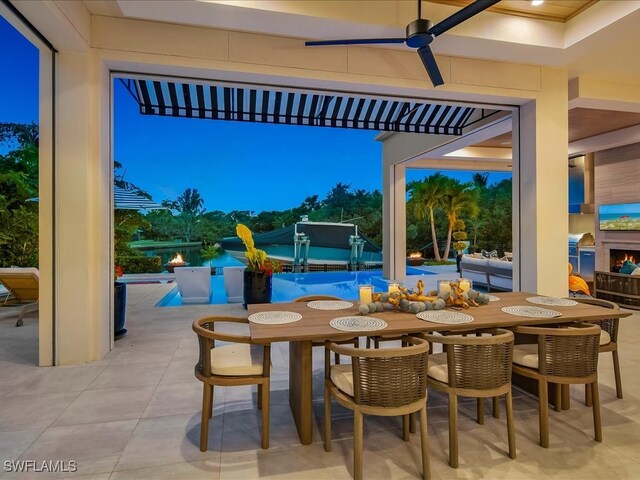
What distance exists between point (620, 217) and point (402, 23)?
7356 mm

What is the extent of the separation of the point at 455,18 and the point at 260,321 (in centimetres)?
262

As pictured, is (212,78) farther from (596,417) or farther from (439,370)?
(596,417)

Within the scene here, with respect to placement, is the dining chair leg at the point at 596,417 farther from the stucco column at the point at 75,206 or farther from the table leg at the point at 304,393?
the stucco column at the point at 75,206

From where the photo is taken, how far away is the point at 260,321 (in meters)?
2.22

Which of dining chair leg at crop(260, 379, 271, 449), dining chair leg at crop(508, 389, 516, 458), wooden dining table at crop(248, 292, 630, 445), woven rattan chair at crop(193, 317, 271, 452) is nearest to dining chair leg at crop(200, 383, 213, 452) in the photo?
woven rattan chair at crop(193, 317, 271, 452)

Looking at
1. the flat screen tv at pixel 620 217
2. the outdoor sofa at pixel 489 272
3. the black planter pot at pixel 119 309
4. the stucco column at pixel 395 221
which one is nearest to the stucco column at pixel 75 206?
the black planter pot at pixel 119 309

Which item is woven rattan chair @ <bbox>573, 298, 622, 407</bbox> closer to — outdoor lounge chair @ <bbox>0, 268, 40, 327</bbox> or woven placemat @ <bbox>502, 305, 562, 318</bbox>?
woven placemat @ <bbox>502, 305, 562, 318</bbox>

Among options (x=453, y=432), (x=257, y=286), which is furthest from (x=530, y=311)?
(x=257, y=286)

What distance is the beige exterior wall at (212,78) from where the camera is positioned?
338 centimetres

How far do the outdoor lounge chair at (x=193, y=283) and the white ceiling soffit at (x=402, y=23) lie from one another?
4045mm

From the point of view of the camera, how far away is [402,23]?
3.53m

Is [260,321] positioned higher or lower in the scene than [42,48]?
lower

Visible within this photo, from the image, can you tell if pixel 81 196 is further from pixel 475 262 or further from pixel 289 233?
pixel 289 233

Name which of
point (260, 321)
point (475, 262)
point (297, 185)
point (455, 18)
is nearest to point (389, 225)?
point (475, 262)
